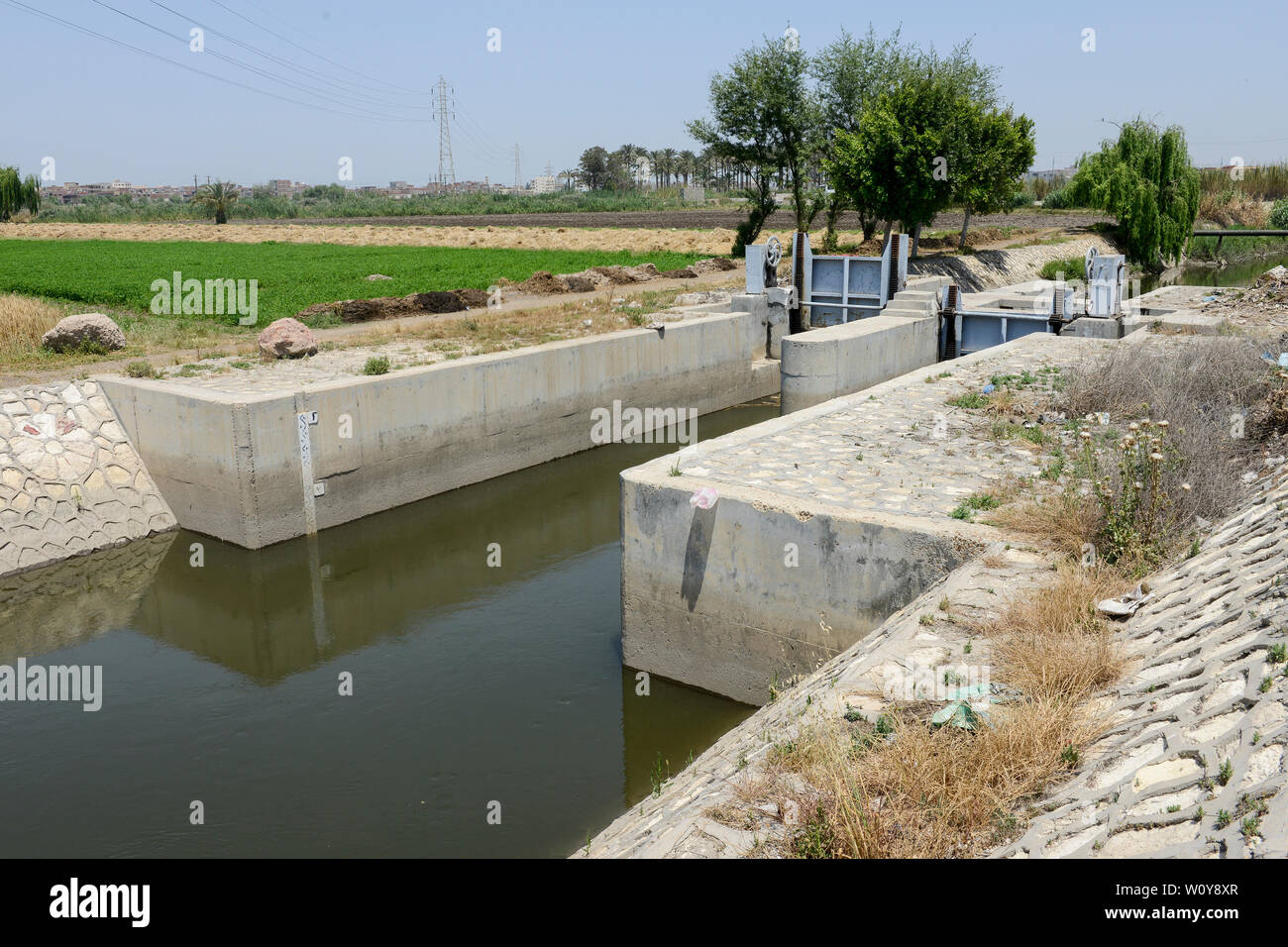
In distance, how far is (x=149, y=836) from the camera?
25.7 ft

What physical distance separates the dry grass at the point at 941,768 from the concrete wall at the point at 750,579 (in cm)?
194

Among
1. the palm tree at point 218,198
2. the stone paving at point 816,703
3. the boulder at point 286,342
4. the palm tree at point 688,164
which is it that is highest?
the palm tree at point 688,164

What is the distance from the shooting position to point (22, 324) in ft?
60.6

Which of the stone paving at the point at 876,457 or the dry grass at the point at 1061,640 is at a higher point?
the stone paving at the point at 876,457

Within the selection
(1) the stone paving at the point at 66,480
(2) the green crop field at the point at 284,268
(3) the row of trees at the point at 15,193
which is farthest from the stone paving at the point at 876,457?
(3) the row of trees at the point at 15,193

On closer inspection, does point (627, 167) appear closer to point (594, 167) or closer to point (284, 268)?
point (594, 167)

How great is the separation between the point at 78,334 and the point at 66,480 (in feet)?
18.0

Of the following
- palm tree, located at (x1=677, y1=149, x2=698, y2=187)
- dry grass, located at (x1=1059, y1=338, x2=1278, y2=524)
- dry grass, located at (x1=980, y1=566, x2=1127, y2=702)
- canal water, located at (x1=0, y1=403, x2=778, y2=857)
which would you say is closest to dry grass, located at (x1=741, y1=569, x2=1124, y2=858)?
dry grass, located at (x1=980, y1=566, x2=1127, y2=702)

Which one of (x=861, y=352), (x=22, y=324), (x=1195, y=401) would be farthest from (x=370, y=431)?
(x=1195, y=401)

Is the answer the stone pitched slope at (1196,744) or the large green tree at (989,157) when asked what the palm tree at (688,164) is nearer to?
the large green tree at (989,157)

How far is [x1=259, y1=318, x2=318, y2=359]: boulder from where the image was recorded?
18.1 metres

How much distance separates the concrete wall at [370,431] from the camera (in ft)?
44.9

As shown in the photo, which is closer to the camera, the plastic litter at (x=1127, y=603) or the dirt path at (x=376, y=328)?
the plastic litter at (x=1127, y=603)
